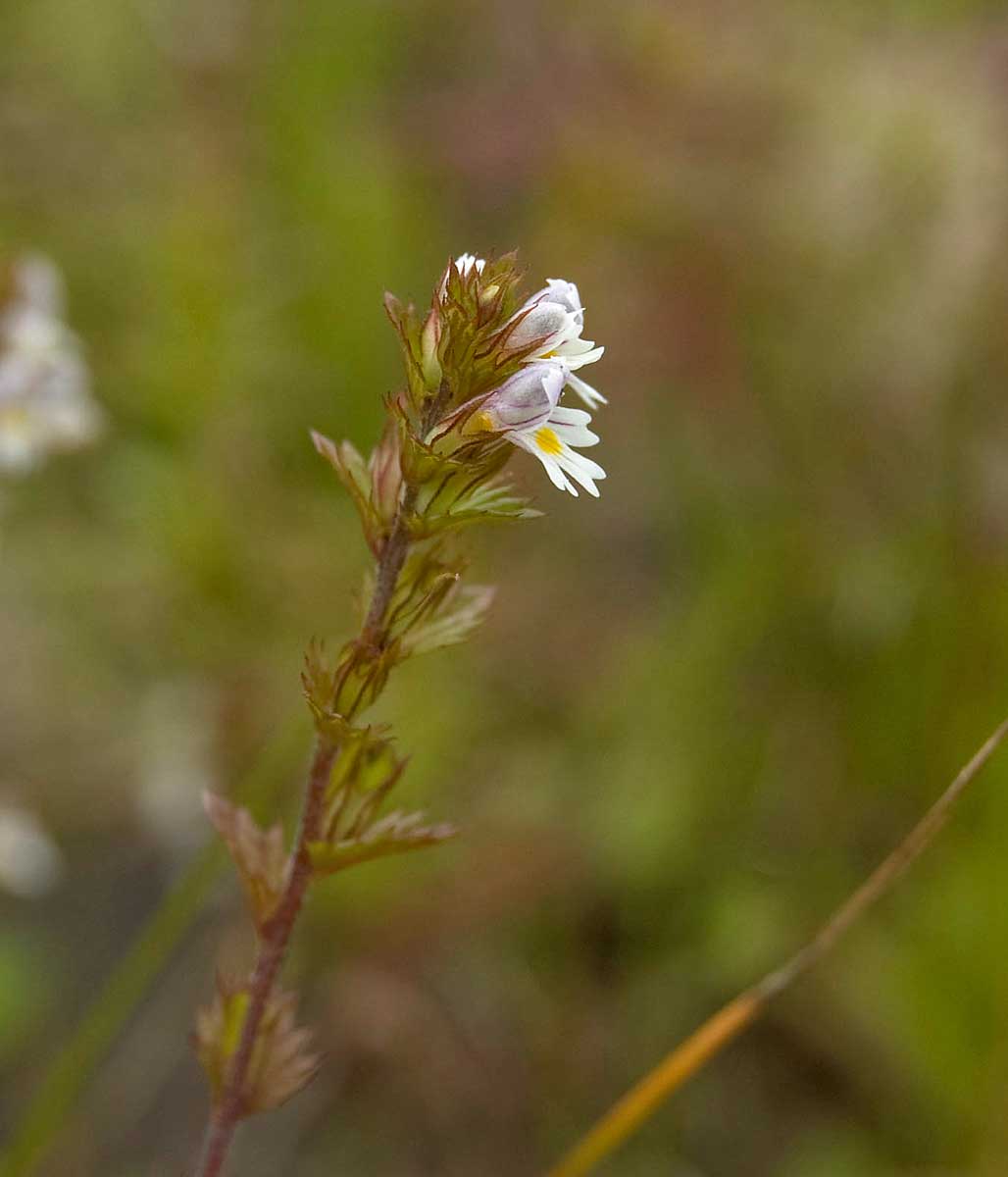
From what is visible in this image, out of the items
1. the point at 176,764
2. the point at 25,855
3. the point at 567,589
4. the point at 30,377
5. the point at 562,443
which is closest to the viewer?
the point at 562,443

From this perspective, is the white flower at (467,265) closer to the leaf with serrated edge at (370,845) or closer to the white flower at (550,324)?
the white flower at (550,324)

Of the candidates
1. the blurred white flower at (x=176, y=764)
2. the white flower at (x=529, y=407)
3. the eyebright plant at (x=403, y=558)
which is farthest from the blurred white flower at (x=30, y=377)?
the white flower at (x=529, y=407)

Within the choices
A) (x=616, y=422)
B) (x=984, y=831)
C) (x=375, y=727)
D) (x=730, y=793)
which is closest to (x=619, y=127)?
(x=616, y=422)

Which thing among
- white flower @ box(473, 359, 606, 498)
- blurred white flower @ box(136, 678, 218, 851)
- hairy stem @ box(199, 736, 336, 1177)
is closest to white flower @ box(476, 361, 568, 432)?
white flower @ box(473, 359, 606, 498)

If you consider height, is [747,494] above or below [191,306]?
below

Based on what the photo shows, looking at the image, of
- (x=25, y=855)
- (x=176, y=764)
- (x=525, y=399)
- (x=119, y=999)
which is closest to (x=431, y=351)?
(x=525, y=399)

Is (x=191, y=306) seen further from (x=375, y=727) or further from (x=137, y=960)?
(x=375, y=727)

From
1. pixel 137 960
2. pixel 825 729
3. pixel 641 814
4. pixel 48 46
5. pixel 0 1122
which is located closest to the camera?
pixel 137 960

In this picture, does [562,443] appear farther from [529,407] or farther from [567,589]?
[567,589]
